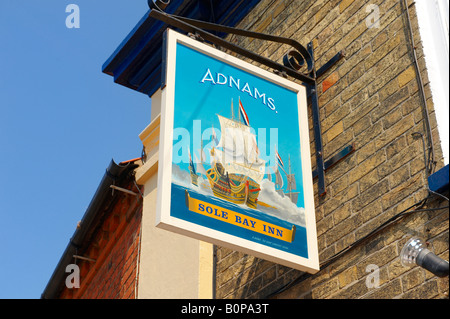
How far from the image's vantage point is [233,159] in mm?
5605

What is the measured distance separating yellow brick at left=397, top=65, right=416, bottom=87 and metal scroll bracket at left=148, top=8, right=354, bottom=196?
637 millimetres

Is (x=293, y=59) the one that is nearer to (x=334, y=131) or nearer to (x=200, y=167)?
(x=334, y=131)

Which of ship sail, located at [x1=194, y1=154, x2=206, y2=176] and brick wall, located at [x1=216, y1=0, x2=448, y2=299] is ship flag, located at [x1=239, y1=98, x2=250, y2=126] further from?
brick wall, located at [x1=216, y1=0, x2=448, y2=299]

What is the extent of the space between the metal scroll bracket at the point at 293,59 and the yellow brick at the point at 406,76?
0.64 metres

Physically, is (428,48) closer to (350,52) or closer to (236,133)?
(350,52)

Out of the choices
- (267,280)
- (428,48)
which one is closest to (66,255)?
(267,280)

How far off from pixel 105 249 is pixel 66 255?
0.96m

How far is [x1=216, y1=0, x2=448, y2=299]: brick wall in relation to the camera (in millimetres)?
5297

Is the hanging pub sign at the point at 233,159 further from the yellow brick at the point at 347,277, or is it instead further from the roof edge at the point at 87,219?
the roof edge at the point at 87,219

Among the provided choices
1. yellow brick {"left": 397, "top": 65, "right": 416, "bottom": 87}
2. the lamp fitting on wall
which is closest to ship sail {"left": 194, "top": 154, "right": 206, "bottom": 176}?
the lamp fitting on wall

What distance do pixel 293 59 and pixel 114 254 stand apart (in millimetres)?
4768

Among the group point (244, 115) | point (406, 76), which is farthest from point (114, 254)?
point (406, 76)

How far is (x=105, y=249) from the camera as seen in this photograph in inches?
427
